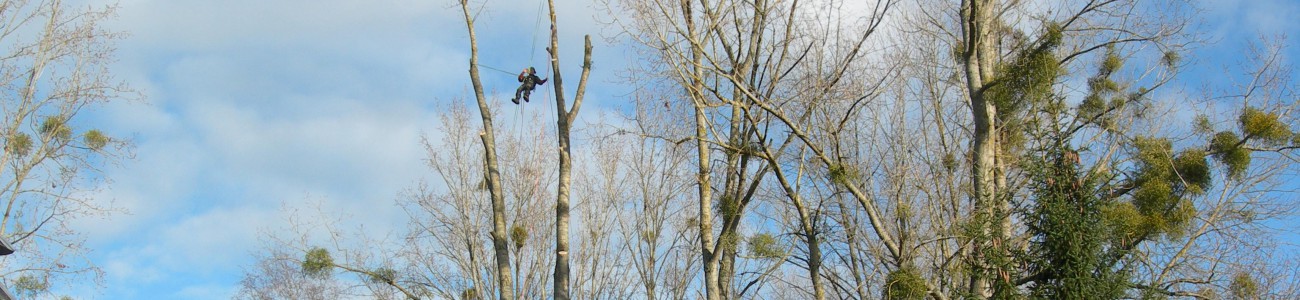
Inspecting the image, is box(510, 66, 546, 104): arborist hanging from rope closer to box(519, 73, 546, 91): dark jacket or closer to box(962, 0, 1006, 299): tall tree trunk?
box(519, 73, 546, 91): dark jacket

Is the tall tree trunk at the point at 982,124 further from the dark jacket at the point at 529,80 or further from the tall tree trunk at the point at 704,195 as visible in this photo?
the dark jacket at the point at 529,80

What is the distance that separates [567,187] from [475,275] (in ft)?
23.9

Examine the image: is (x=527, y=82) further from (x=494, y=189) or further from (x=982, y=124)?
(x=982, y=124)

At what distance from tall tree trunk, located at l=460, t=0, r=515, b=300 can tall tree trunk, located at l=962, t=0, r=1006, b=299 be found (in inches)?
145

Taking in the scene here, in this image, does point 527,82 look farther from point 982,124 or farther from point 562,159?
point 982,124

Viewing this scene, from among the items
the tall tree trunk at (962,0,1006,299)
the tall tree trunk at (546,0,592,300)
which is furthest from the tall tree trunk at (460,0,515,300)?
the tall tree trunk at (962,0,1006,299)

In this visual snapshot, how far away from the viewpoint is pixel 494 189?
8.80 m

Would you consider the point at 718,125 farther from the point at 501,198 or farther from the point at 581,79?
the point at 501,198

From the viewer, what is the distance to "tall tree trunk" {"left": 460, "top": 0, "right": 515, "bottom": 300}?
27.6 feet

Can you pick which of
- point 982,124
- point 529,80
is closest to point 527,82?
point 529,80

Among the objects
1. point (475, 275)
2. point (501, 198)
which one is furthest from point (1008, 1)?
point (475, 275)

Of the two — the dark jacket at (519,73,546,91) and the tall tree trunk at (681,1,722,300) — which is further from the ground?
the dark jacket at (519,73,546,91)

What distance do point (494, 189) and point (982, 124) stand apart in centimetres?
412

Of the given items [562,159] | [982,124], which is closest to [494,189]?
[562,159]
